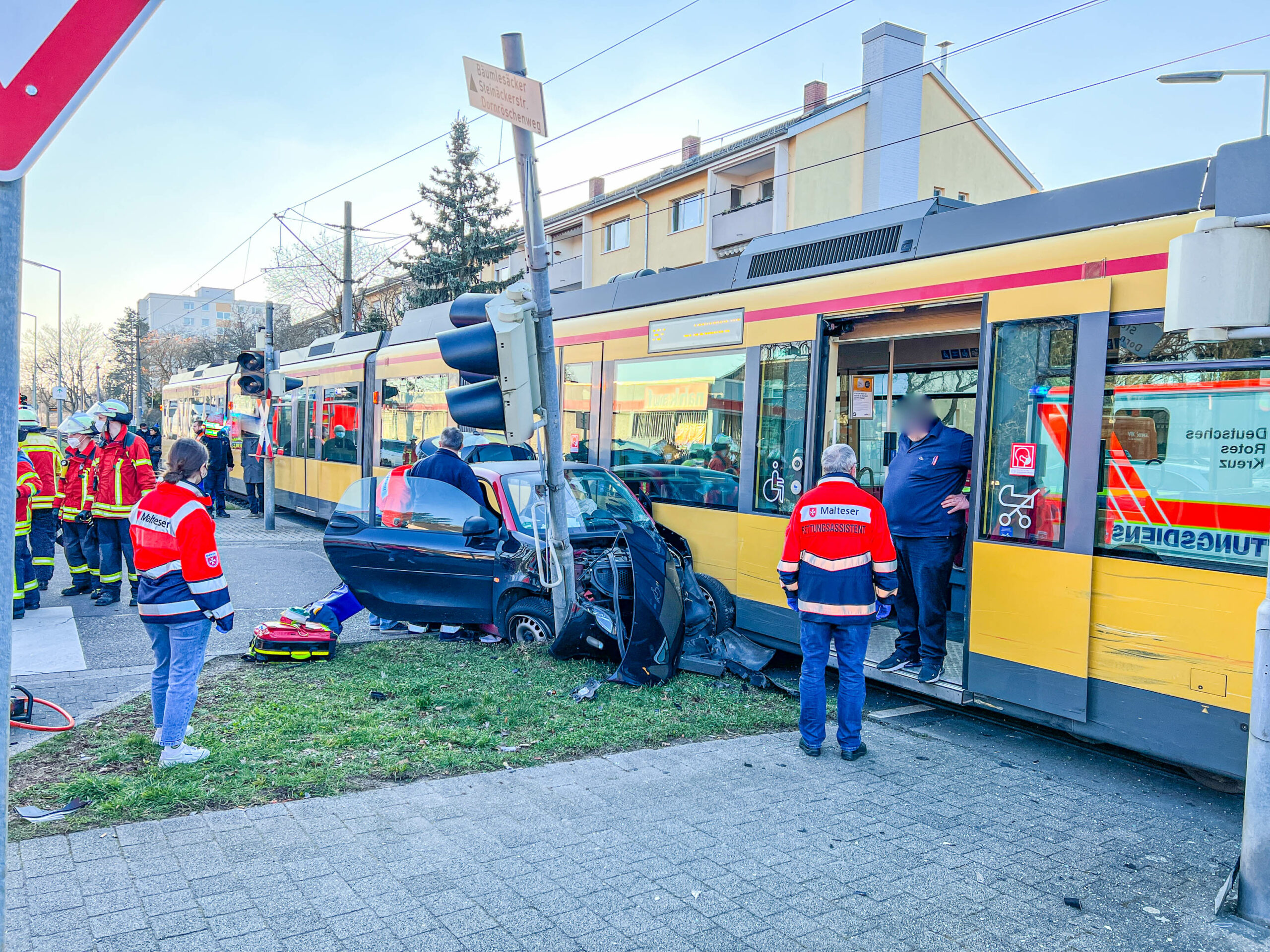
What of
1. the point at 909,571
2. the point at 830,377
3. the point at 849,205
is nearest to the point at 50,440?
the point at 830,377

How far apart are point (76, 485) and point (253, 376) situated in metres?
6.79

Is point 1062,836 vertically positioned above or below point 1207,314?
below

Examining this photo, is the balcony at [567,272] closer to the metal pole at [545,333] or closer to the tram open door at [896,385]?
the tram open door at [896,385]

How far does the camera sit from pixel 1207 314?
3.76m

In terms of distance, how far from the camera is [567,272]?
38.9 metres

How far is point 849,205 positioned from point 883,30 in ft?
16.9

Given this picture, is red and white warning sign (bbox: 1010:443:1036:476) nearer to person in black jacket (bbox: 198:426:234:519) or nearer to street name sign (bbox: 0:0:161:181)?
street name sign (bbox: 0:0:161:181)

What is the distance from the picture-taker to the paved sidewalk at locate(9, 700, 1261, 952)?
3.34 meters

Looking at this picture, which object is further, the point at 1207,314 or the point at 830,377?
the point at 830,377

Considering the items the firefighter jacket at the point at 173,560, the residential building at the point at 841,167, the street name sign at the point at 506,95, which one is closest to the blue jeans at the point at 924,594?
the street name sign at the point at 506,95

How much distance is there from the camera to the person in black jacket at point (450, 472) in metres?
7.97

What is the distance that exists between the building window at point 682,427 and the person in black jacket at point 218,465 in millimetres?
10991

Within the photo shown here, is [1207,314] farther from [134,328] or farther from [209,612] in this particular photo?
[134,328]

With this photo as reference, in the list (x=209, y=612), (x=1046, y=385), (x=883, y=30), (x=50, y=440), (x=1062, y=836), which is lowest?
(x=1062, y=836)
